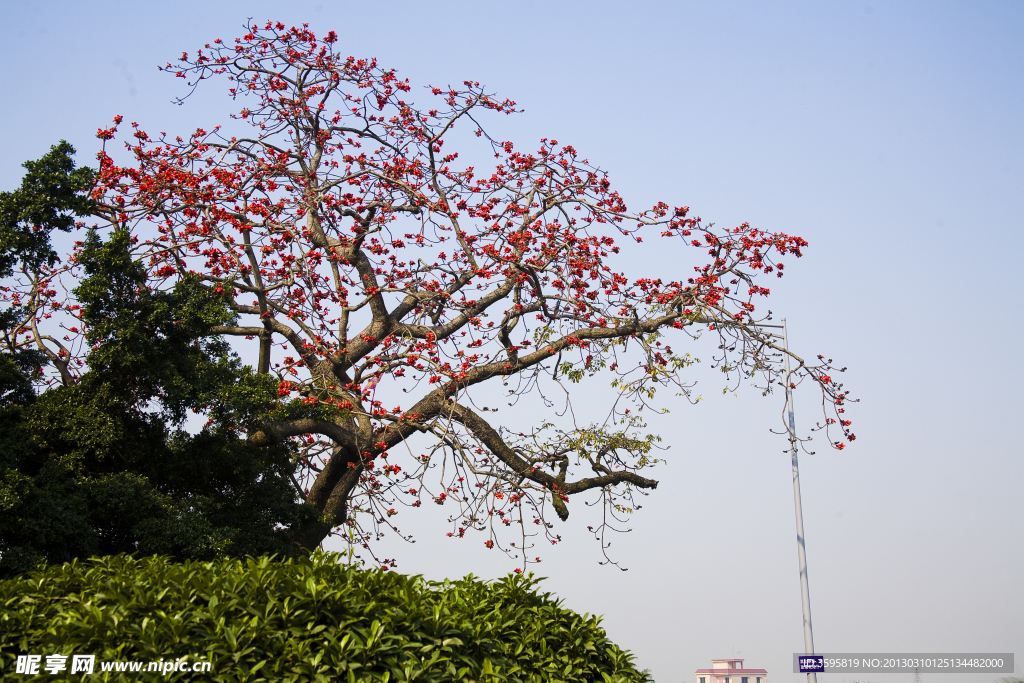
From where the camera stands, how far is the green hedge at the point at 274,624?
16.7ft

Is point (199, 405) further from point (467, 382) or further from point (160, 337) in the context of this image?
point (467, 382)

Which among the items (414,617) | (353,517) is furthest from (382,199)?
(414,617)

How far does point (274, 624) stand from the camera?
17.3 feet

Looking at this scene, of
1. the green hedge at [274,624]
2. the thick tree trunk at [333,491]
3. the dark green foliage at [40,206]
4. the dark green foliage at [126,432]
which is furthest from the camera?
the thick tree trunk at [333,491]

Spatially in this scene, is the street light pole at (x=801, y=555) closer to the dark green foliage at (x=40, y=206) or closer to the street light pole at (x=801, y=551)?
the street light pole at (x=801, y=551)

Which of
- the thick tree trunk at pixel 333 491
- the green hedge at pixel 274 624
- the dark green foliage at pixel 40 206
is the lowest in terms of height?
the green hedge at pixel 274 624

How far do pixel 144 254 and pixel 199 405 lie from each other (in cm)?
261

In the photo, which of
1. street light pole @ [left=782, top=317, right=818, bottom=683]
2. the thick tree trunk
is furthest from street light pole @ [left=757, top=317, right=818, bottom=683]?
the thick tree trunk

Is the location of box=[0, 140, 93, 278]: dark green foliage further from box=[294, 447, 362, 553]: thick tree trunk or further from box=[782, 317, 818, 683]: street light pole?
box=[782, 317, 818, 683]: street light pole

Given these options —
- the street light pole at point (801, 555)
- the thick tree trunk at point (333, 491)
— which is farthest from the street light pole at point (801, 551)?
the thick tree trunk at point (333, 491)

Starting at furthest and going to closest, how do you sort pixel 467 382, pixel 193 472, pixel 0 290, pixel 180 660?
pixel 467 382, pixel 0 290, pixel 193 472, pixel 180 660

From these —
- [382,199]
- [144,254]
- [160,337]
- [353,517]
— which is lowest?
[353,517]

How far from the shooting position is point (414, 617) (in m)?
5.72

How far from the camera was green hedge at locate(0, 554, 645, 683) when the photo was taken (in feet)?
16.7
